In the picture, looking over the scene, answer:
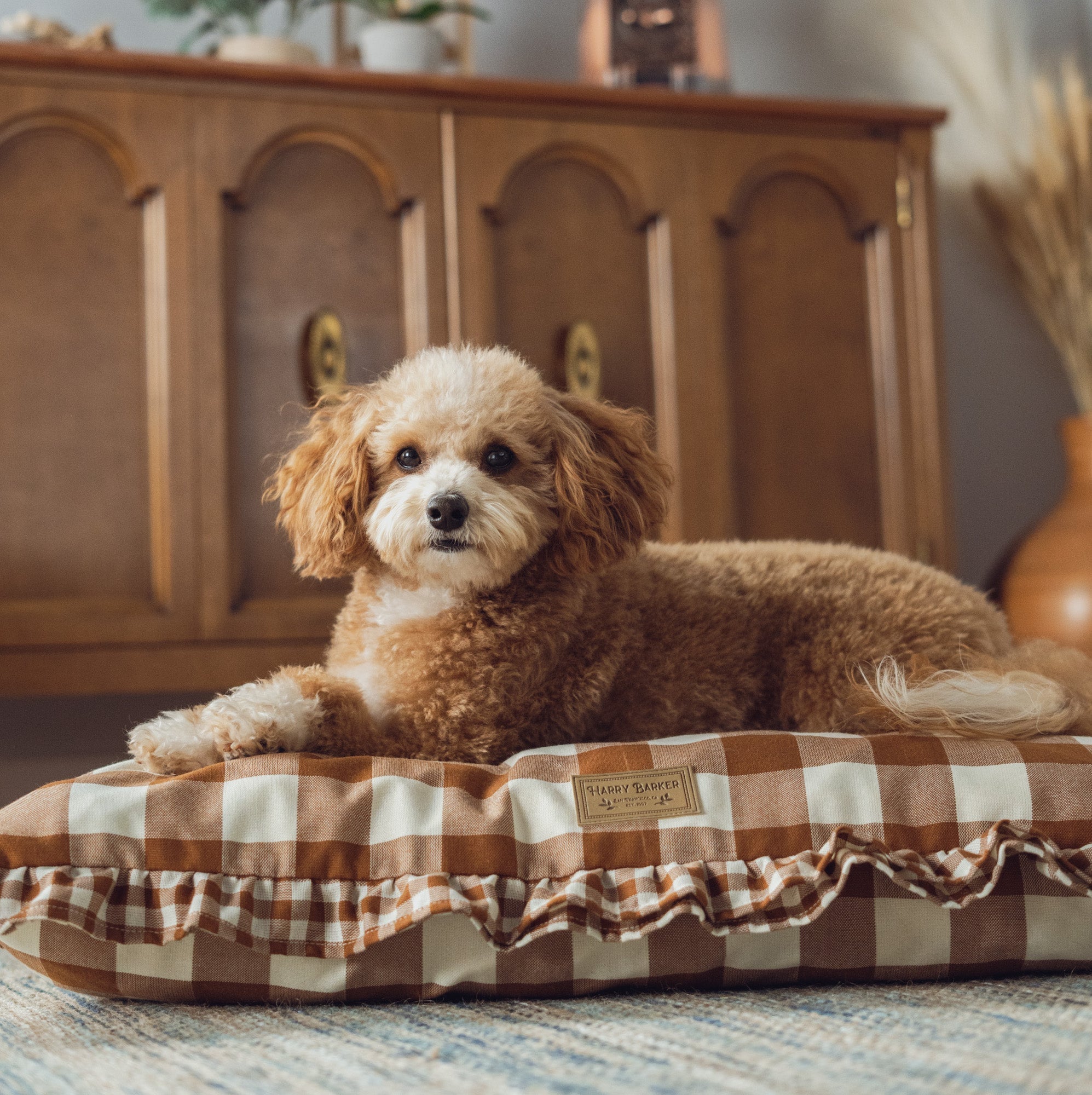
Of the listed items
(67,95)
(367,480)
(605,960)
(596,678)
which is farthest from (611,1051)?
(67,95)

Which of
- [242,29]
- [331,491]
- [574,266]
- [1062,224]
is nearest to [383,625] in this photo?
[331,491]

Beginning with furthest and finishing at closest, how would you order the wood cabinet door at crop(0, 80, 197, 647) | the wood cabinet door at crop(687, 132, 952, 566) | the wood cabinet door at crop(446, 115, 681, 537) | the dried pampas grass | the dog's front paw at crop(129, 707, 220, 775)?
the dried pampas grass < the wood cabinet door at crop(687, 132, 952, 566) < the wood cabinet door at crop(446, 115, 681, 537) < the wood cabinet door at crop(0, 80, 197, 647) < the dog's front paw at crop(129, 707, 220, 775)

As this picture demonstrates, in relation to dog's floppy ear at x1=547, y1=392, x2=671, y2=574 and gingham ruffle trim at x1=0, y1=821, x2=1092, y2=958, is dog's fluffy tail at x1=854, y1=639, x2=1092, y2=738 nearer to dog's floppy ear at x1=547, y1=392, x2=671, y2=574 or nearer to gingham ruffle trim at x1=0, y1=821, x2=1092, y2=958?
gingham ruffle trim at x1=0, y1=821, x2=1092, y2=958

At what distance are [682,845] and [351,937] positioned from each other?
269 millimetres

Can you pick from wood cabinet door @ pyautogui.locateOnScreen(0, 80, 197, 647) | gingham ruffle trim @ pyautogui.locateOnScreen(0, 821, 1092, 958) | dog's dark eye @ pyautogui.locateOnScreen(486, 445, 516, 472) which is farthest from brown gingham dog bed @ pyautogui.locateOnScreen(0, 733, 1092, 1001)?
wood cabinet door @ pyautogui.locateOnScreen(0, 80, 197, 647)

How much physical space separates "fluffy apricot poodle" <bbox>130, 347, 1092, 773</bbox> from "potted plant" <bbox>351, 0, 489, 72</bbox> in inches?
41.9

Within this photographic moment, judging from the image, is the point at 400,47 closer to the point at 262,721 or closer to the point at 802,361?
the point at 802,361

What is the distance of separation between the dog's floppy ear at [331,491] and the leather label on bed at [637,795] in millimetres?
337

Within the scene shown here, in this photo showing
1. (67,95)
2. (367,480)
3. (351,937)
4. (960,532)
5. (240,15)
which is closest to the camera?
(351,937)

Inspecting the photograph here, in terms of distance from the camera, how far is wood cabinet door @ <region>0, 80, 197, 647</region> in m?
1.74

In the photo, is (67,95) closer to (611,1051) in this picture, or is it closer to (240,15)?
(240,15)

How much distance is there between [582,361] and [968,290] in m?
1.13

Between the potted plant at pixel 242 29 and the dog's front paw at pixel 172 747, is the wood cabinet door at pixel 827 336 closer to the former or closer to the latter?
the potted plant at pixel 242 29

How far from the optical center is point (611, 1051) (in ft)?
2.55
